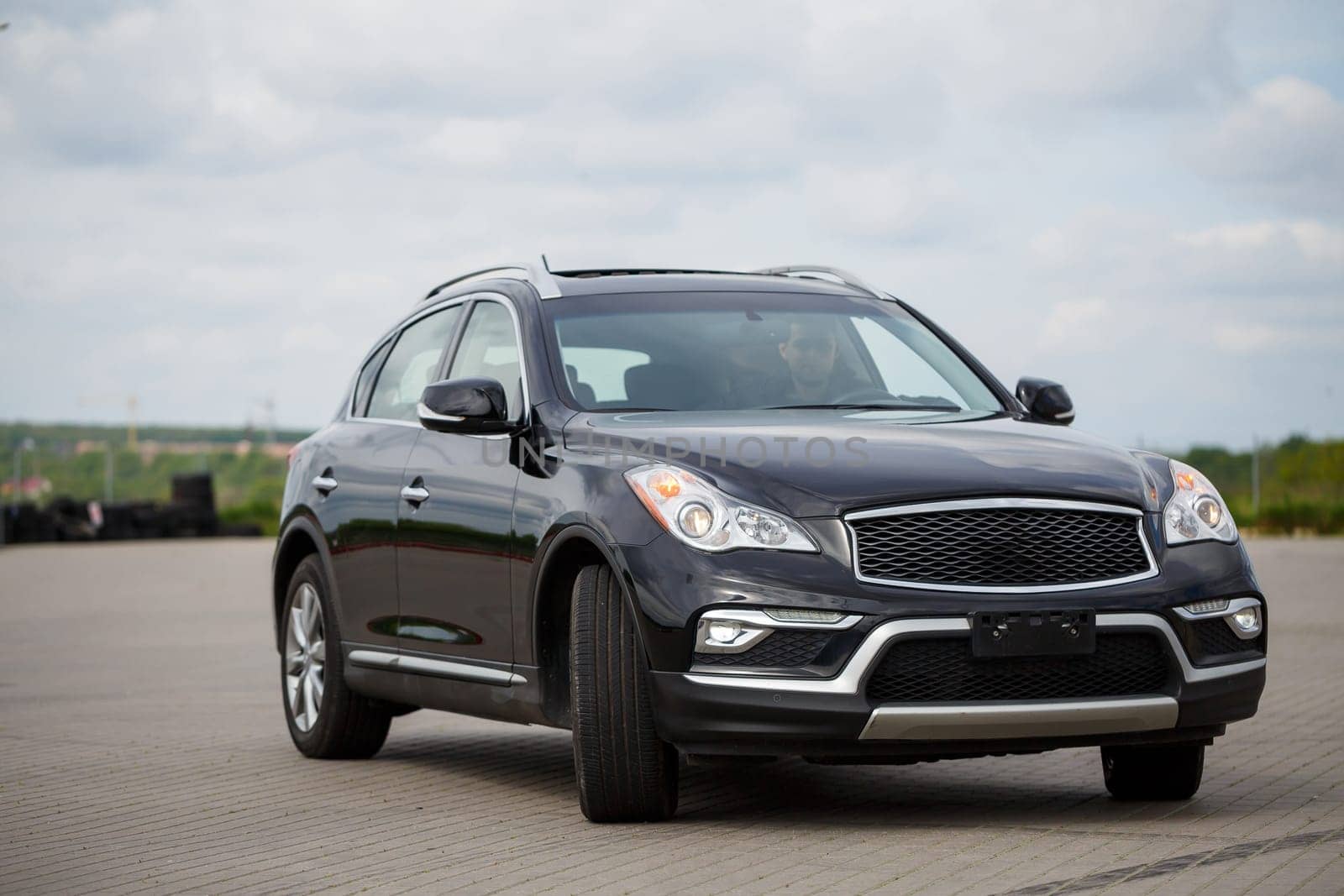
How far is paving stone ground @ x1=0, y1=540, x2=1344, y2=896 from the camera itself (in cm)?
570

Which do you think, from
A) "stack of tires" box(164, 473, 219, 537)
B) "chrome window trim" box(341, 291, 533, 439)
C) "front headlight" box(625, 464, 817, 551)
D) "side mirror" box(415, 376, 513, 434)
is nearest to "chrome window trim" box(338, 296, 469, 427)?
"chrome window trim" box(341, 291, 533, 439)

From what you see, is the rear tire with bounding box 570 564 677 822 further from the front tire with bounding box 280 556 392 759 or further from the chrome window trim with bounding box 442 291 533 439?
the front tire with bounding box 280 556 392 759

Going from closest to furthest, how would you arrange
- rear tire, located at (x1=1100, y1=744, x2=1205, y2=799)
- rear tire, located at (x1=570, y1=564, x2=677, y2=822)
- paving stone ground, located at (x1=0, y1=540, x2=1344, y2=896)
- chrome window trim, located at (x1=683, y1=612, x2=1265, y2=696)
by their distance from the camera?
paving stone ground, located at (x1=0, y1=540, x2=1344, y2=896) < chrome window trim, located at (x1=683, y1=612, x2=1265, y2=696) < rear tire, located at (x1=570, y1=564, x2=677, y2=822) < rear tire, located at (x1=1100, y1=744, x2=1205, y2=799)

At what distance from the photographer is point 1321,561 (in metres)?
28.7

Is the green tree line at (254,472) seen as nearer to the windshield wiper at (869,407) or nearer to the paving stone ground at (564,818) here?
the paving stone ground at (564,818)

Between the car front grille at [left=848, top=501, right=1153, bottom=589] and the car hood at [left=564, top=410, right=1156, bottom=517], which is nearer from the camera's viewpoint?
the car front grille at [left=848, top=501, right=1153, bottom=589]

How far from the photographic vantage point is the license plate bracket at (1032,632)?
6.02 meters

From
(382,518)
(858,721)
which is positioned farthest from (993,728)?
(382,518)

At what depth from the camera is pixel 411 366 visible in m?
9.04

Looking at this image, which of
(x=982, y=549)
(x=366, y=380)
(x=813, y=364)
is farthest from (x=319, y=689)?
(x=982, y=549)

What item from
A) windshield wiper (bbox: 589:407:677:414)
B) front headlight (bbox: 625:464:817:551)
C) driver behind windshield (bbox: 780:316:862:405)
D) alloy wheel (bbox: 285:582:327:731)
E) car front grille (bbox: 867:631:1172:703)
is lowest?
alloy wheel (bbox: 285:582:327:731)

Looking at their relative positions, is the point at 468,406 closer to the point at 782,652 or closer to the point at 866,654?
the point at 782,652

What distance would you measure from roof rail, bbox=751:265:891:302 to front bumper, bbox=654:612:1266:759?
279 cm

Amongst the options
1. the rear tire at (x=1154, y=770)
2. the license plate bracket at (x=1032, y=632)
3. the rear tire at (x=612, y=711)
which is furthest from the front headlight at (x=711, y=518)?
the rear tire at (x=1154, y=770)
